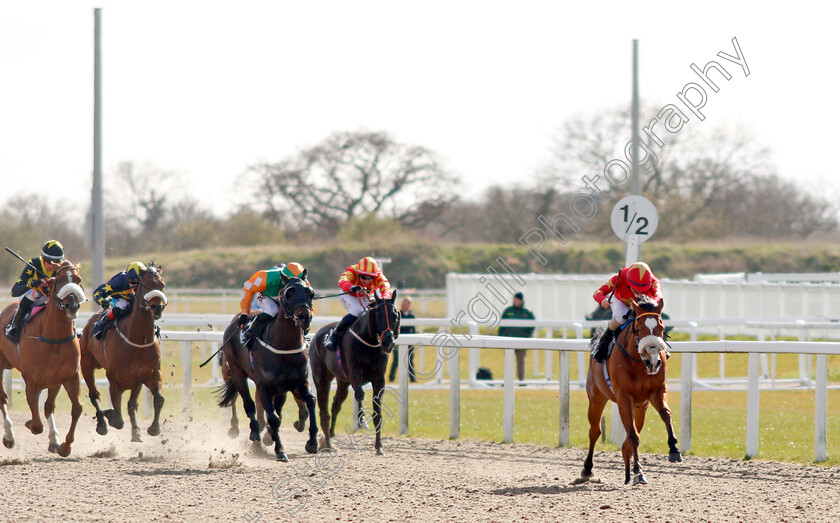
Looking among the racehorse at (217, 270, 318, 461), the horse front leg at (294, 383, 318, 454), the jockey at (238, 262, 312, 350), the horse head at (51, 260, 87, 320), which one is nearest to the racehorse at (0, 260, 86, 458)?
the horse head at (51, 260, 87, 320)

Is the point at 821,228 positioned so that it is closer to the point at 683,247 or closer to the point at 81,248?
the point at 683,247

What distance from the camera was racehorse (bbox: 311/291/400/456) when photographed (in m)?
8.88

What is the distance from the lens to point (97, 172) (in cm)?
1551

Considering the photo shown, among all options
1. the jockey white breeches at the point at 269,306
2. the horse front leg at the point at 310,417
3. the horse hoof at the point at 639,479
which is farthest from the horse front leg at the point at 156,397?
the horse hoof at the point at 639,479

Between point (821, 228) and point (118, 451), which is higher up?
point (821, 228)

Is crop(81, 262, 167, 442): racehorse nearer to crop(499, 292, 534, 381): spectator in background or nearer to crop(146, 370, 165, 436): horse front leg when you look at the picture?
crop(146, 370, 165, 436): horse front leg

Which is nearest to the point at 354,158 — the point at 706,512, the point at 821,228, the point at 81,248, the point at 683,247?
the point at 683,247

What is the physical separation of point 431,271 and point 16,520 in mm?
37003

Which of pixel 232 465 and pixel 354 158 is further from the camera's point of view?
pixel 354 158

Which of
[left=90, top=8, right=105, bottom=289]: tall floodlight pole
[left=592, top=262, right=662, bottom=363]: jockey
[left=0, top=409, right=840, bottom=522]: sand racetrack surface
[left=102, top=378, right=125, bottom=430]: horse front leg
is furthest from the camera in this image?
[left=90, top=8, right=105, bottom=289]: tall floodlight pole

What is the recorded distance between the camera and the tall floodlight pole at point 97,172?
15164 mm

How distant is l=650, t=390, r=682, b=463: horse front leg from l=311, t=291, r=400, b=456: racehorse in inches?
94.9

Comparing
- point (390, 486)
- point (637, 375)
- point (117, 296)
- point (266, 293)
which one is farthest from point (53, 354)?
point (637, 375)

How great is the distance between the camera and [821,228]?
2069 inches
